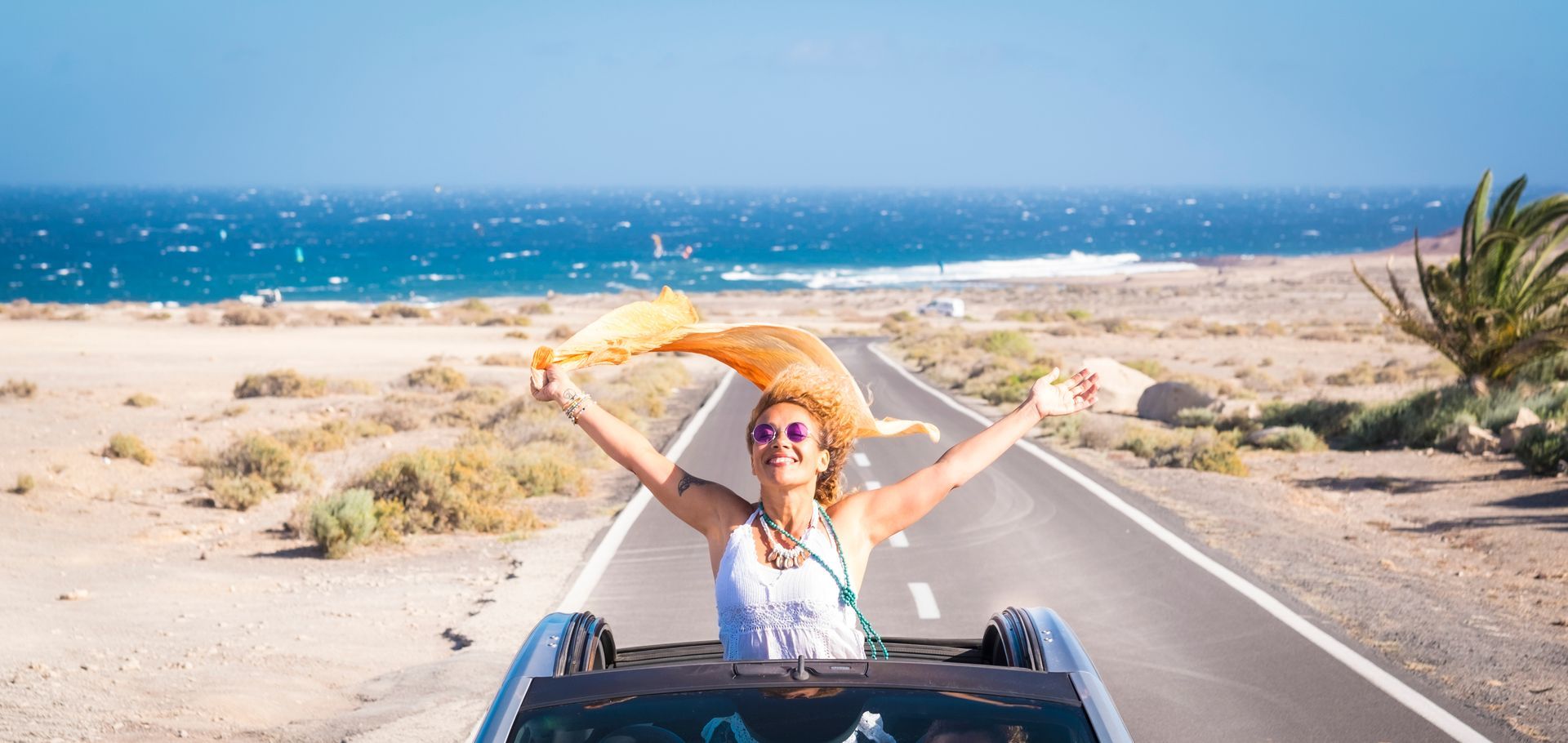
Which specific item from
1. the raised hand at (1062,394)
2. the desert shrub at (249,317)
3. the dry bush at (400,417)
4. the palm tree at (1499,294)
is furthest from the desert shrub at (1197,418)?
the desert shrub at (249,317)

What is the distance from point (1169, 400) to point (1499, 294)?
675 centimetres

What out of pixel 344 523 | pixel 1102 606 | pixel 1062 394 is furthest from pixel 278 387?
pixel 1062 394

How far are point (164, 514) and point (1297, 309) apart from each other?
7133cm

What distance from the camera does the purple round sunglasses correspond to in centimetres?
408

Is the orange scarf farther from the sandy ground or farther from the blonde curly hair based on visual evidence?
the sandy ground

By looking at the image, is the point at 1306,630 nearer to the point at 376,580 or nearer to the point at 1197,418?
the point at 376,580

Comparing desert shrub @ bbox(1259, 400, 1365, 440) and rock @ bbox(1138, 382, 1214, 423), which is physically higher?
desert shrub @ bbox(1259, 400, 1365, 440)

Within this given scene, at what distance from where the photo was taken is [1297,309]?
251 feet

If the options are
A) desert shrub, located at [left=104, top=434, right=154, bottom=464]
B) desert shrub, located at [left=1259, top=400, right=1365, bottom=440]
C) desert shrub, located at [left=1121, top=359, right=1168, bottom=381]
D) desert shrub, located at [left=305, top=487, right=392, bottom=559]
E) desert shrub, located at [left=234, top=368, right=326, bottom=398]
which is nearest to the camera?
desert shrub, located at [left=305, top=487, right=392, bottom=559]

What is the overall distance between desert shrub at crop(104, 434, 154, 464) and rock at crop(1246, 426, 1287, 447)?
15392mm

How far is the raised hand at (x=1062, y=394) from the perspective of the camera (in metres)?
4.34

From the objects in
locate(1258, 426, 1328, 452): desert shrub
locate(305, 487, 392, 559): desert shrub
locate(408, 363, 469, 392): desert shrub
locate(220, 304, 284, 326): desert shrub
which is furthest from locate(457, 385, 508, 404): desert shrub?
locate(220, 304, 284, 326): desert shrub

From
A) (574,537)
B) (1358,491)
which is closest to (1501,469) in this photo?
(1358,491)

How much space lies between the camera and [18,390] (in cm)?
A: 2538
